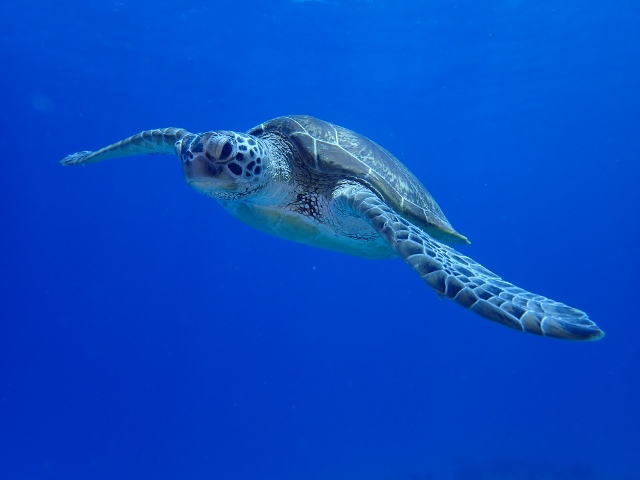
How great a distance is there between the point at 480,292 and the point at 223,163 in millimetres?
2310

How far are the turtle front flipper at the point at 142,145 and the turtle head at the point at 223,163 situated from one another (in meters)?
2.00

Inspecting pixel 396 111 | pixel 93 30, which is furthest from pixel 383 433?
pixel 93 30

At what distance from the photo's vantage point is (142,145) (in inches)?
253

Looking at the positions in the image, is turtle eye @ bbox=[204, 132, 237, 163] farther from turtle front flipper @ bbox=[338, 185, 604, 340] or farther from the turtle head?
turtle front flipper @ bbox=[338, 185, 604, 340]

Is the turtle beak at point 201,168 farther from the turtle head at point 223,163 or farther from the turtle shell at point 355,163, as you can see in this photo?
the turtle shell at point 355,163

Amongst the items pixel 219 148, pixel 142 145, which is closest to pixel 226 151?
pixel 219 148

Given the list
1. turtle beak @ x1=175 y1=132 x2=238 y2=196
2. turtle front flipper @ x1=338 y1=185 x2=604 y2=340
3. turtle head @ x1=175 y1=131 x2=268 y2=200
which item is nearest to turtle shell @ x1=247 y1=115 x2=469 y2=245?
turtle head @ x1=175 y1=131 x2=268 y2=200

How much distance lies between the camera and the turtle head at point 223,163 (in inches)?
148

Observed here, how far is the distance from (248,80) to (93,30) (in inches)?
290

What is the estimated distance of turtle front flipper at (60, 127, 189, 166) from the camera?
236 inches

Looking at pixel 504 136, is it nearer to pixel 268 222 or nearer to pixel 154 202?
pixel 154 202

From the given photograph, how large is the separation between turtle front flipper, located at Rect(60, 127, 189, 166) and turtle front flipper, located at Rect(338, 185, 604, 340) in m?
3.46

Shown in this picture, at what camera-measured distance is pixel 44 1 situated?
15703 mm

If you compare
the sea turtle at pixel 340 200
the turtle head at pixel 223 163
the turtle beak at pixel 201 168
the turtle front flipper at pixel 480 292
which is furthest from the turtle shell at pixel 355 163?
the turtle beak at pixel 201 168
